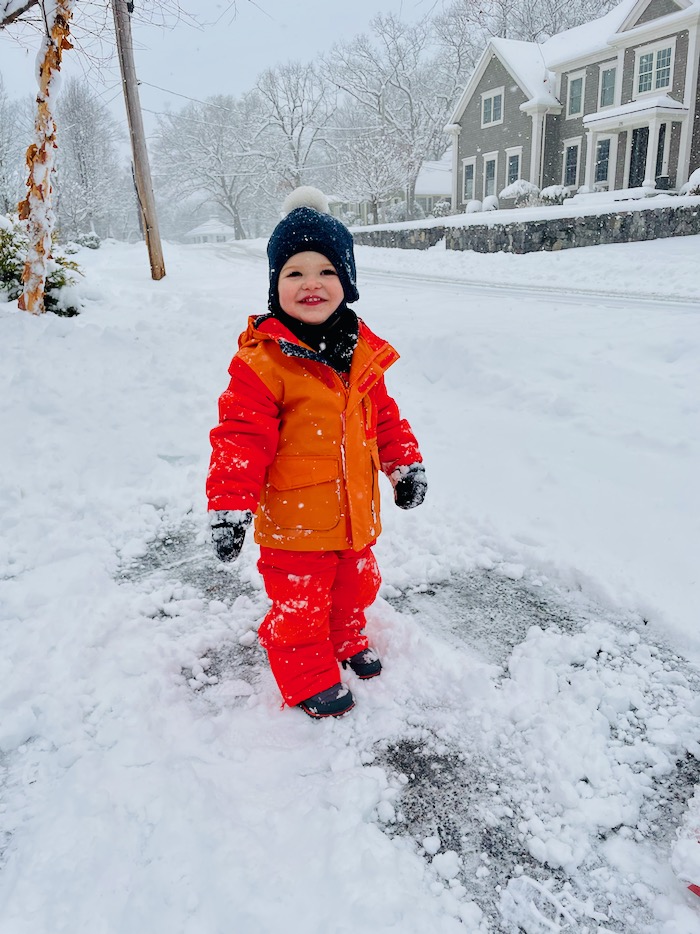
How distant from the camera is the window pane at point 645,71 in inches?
840

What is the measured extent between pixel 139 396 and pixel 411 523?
9.11ft

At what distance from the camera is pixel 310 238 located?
2207 mm

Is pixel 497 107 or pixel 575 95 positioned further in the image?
pixel 497 107

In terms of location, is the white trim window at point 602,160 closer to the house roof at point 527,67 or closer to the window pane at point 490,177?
the house roof at point 527,67

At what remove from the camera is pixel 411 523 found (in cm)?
344

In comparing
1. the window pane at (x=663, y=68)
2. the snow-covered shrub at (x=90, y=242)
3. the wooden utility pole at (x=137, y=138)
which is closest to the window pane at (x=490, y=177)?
the window pane at (x=663, y=68)

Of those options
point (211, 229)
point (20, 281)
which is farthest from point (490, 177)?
point (211, 229)

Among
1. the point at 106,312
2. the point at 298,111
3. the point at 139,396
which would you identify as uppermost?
the point at 298,111

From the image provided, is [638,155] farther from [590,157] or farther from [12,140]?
[12,140]

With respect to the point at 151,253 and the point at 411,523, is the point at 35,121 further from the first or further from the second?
the point at 411,523

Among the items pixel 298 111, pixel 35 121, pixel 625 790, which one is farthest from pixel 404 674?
pixel 298 111

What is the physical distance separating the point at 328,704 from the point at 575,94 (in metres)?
28.4

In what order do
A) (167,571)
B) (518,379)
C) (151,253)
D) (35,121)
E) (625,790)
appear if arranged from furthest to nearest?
(151,253) < (35,121) < (518,379) < (167,571) < (625,790)

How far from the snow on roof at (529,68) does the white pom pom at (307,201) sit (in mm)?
26580
